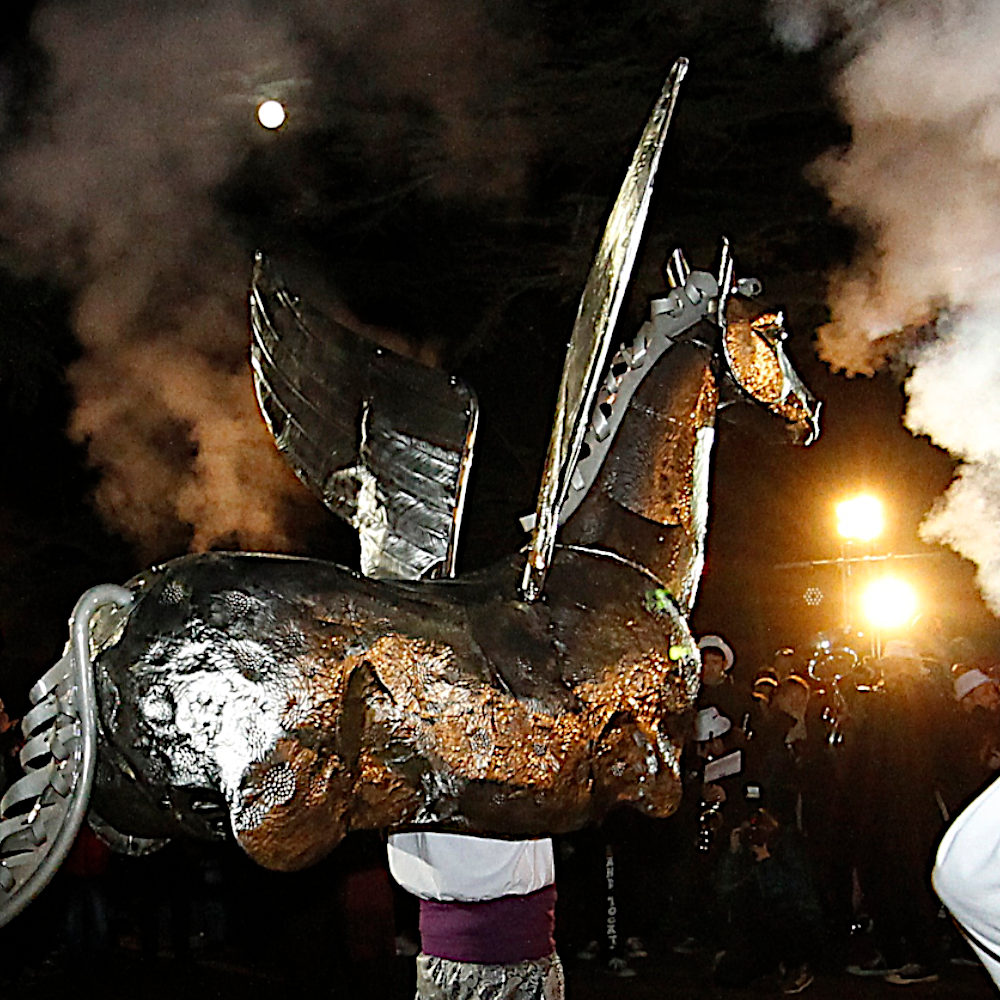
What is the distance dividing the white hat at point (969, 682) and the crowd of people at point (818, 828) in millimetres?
12

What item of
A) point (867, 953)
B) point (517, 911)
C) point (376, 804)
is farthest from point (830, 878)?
point (376, 804)

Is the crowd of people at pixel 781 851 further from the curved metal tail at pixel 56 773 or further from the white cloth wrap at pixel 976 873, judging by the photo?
the white cloth wrap at pixel 976 873

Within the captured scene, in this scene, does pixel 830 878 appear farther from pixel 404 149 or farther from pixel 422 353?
pixel 404 149

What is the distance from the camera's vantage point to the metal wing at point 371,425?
2.89 m

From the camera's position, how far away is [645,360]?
2809 millimetres

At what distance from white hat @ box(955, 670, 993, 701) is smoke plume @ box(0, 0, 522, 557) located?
3.92m

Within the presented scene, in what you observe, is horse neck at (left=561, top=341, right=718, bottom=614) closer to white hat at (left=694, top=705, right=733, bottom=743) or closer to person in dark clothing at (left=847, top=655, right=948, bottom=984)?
white hat at (left=694, top=705, right=733, bottom=743)

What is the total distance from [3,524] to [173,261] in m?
2.74

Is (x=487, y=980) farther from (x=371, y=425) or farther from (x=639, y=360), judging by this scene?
(x=639, y=360)

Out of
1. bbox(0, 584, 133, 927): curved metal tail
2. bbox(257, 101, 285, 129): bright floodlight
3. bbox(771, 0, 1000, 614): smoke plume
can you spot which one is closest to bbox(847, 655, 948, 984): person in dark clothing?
bbox(771, 0, 1000, 614): smoke plume

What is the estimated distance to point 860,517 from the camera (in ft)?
30.6

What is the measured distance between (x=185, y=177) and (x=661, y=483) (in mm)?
4665

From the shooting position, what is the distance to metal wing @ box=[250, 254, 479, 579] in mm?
2891

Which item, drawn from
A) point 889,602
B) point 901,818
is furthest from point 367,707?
point 889,602
